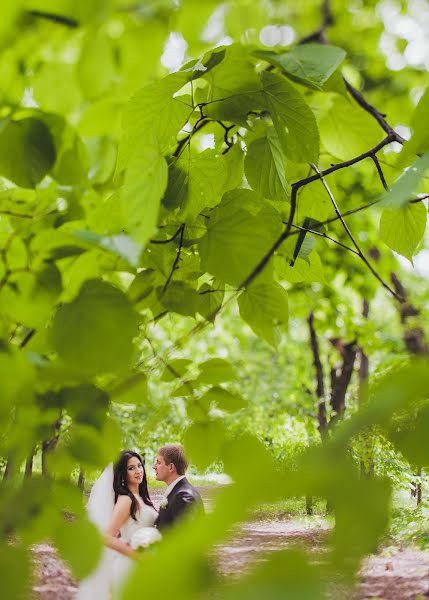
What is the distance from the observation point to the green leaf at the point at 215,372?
0.99 ft

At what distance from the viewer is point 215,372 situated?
30cm

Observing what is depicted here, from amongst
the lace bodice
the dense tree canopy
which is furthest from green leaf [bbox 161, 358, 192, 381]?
the lace bodice

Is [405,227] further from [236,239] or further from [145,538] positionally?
[145,538]

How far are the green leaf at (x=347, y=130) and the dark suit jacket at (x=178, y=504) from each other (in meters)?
0.34

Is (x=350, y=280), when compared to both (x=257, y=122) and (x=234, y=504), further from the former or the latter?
(x=234, y=504)

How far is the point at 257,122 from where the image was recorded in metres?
0.38

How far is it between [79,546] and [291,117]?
26cm

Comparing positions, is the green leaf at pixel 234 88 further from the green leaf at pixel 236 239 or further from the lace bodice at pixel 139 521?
the lace bodice at pixel 139 521

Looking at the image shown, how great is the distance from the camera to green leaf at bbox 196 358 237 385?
0.30 m

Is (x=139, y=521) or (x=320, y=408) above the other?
(x=139, y=521)

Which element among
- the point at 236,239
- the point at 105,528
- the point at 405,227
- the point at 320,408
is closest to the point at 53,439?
the point at 105,528

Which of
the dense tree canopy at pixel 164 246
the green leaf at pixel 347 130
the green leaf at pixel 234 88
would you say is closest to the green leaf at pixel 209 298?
the dense tree canopy at pixel 164 246

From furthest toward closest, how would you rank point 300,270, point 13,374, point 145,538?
point 300,270 → point 145,538 → point 13,374

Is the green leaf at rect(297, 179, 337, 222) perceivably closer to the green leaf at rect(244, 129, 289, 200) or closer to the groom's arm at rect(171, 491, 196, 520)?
the green leaf at rect(244, 129, 289, 200)
